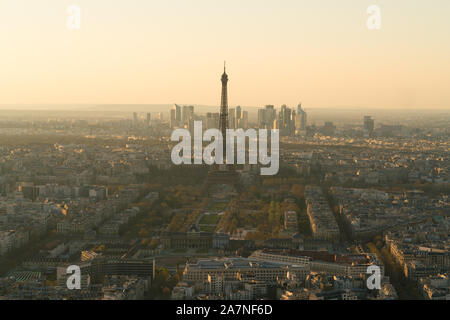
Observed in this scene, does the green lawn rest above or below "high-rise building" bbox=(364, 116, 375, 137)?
below

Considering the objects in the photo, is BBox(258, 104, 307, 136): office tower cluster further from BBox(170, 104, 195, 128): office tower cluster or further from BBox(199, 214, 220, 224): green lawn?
BBox(199, 214, 220, 224): green lawn

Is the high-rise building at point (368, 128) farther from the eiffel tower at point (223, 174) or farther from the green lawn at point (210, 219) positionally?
the green lawn at point (210, 219)

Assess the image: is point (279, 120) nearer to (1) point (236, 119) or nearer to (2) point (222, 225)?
(1) point (236, 119)

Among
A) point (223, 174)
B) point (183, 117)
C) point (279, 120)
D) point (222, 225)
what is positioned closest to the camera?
point (222, 225)

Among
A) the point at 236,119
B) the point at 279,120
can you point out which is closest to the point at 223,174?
the point at 236,119

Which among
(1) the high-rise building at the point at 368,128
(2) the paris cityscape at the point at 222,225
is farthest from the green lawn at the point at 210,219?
(1) the high-rise building at the point at 368,128

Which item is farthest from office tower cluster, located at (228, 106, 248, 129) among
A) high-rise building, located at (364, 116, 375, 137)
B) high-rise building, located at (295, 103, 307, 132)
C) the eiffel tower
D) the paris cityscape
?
the eiffel tower

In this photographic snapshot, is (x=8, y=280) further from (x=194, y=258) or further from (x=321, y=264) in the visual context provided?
(x=321, y=264)

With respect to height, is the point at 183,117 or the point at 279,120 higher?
the point at 183,117
